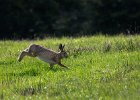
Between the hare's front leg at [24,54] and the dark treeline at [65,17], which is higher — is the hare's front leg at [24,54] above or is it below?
below

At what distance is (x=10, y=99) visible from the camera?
37.9 feet

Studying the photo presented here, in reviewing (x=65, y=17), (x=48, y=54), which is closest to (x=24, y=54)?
(x=48, y=54)

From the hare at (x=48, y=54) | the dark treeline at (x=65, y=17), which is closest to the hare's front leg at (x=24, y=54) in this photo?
the hare at (x=48, y=54)

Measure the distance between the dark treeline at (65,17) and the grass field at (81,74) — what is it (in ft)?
69.7

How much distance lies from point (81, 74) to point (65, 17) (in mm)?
29315

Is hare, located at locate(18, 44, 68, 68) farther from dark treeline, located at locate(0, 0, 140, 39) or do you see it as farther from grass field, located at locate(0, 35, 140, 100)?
dark treeline, located at locate(0, 0, 140, 39)

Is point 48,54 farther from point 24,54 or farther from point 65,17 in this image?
point 65,17

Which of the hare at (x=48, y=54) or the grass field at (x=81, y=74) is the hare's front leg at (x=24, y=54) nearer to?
the hare at (x=48, y=54)

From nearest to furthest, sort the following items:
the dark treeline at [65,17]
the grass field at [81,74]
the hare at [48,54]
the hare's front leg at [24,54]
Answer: the grass field at [81,74], the hare at [48,54], the hare's front leg at [24,54], the dark treeline at [65,17]

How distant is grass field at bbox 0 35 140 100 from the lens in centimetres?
1160

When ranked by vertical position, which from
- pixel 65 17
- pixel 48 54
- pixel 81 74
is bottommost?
pixel 81 74

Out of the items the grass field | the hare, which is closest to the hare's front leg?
the hare

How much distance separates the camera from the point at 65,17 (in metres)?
42.6

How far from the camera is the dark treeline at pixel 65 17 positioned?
3916cm
